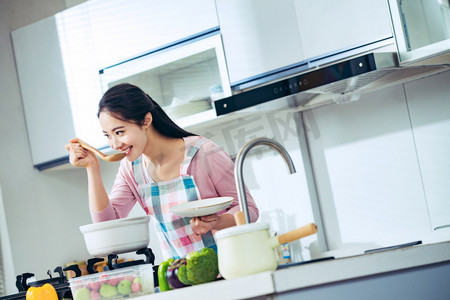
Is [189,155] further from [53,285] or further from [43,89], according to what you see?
[43,89]

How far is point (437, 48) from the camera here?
2.32 metres

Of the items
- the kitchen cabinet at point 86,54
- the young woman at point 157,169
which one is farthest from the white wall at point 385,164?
the young woman at point 157,169

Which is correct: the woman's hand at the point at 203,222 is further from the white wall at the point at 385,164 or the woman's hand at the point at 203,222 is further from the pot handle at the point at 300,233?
the white wall at the point at 385,164

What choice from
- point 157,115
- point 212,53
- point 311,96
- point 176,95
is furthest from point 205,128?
point 157,115

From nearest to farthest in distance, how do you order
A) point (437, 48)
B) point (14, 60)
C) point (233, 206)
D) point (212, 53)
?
point (233, 206), point (437, 48), point (212, 53), point (14, 60)

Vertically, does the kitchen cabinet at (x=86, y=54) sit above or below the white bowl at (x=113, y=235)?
above


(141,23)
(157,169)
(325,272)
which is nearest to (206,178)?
(157,169)

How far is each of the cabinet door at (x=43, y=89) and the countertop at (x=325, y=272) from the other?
7.89 feet

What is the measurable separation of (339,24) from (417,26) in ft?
1.12

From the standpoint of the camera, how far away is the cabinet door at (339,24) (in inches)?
99.8

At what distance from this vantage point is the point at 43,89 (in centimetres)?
358

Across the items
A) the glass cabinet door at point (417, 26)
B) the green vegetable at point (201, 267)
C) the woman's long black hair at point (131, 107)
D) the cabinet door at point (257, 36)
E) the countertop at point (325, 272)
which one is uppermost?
the cabinet door at point (257, 36)

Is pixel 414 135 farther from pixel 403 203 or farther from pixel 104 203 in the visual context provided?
pixel 104 203

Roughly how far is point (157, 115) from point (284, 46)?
778 mm
